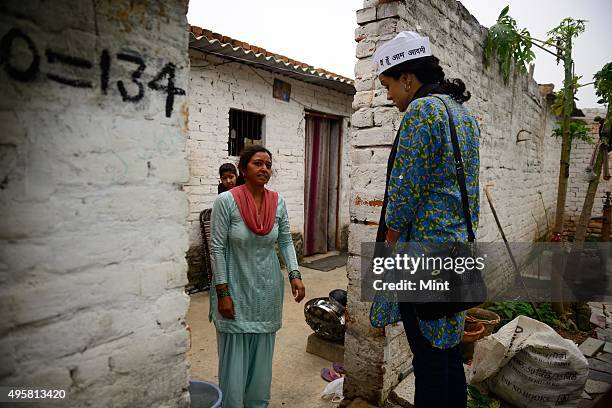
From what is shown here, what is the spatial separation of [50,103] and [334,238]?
7152 mm

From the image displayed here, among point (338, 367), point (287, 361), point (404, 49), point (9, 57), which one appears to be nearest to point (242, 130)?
point (287, 361)

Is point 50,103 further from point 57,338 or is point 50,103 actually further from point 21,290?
point 57,338

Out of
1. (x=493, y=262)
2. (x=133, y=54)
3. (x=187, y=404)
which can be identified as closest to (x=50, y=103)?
(x=133, y=54)

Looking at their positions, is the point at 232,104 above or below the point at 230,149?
above

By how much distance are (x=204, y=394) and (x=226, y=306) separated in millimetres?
507

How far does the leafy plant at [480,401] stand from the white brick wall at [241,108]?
3.88 metres

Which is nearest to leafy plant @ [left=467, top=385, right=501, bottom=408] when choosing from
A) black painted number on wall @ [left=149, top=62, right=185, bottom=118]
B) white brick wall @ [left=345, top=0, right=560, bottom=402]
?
white brick wall @ [left=345, top=0, right=560, bottom=402]

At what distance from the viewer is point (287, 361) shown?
140 inches

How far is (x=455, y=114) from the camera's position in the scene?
5.64 ft

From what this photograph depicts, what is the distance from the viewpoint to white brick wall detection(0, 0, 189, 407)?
40.9 inches

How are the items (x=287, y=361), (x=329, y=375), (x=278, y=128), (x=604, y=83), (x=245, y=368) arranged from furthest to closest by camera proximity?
(x=278, y=128), (x=604, y=83), (x=287, y=361), (x=329, y=375), (x=245, y=368)

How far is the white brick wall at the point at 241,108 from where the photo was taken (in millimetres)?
5328

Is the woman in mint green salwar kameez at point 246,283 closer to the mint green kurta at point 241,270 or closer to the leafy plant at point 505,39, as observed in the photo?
the mint green kurta at point 241,270

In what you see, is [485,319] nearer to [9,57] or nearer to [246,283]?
[246,283]
